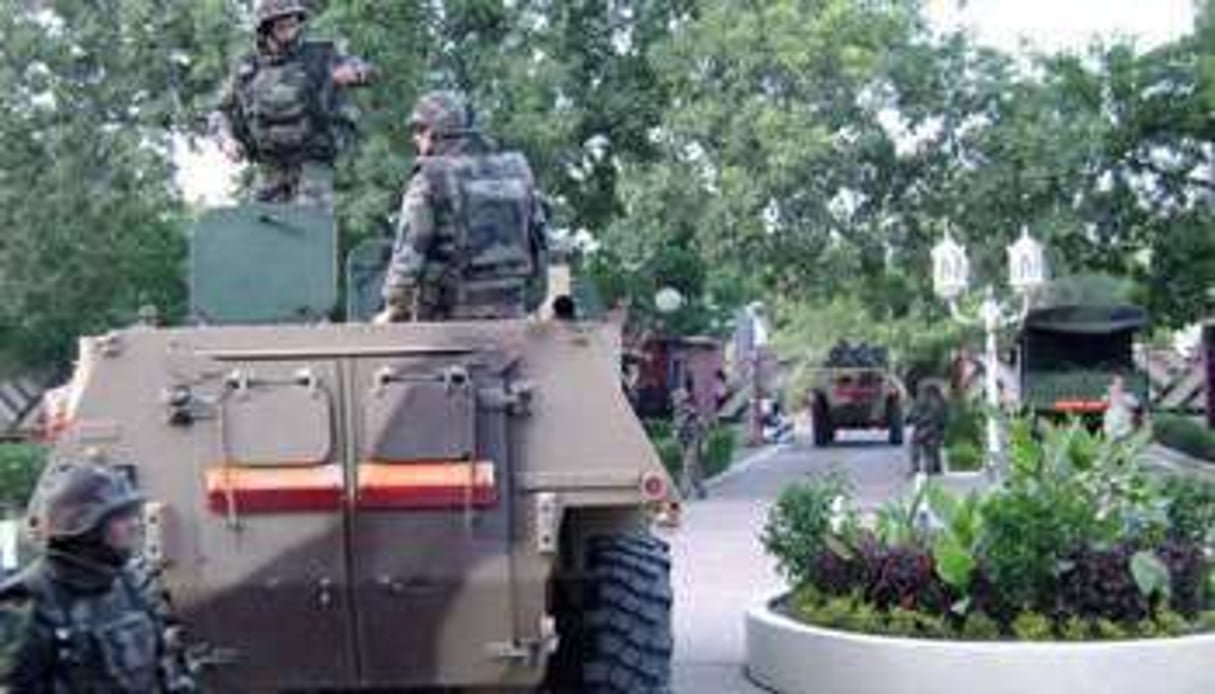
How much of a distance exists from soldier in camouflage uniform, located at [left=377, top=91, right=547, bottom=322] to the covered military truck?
22.0 meters

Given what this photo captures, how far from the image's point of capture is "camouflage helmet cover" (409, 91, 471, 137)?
8.41 m

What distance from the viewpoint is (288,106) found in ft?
31.1

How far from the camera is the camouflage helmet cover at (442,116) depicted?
8.41 m

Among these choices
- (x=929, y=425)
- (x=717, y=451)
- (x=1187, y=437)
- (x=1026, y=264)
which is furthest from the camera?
(x=1187, y=437)

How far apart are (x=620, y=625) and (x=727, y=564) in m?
9.40

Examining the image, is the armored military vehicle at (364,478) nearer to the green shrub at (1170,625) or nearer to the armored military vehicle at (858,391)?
the green shrub at (1170,625)

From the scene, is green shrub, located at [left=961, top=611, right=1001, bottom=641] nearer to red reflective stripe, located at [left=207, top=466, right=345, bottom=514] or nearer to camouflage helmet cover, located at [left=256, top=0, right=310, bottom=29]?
red reflective stripe, located at [left=207, top=466, right=345, bottom=514]

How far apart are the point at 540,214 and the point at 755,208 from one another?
16757 millimetres

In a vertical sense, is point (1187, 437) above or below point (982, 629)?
below

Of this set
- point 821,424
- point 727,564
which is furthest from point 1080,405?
point 821,424

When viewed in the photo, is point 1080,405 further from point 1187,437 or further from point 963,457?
point 1187,437

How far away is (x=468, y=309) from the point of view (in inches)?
334

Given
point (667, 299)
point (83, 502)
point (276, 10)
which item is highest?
point (276, 10)

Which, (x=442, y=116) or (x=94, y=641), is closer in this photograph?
(x=94, y=641)
